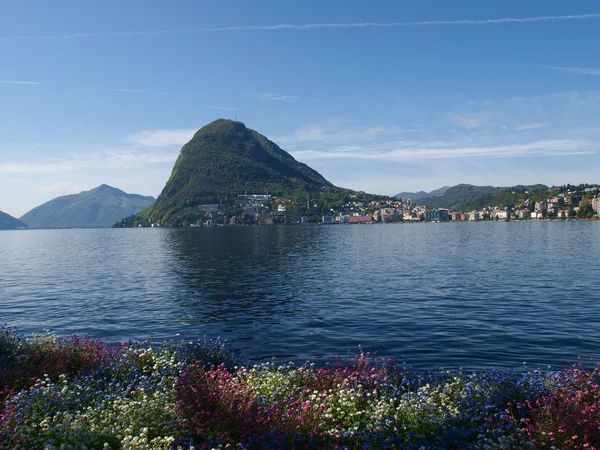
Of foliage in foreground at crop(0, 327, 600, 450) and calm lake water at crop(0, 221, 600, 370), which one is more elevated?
foliage in foreground at crop(0, 327, 600, 450)

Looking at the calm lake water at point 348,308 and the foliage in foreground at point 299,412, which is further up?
the foliage in foreground at point 299,412

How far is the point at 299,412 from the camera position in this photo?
1052cm

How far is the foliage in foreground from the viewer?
31.0 feet

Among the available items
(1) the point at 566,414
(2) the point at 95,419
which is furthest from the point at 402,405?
(2) the point at 95,419

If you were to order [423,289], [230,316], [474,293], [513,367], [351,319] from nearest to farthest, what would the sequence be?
[513,367], [351,319], [230,316], [474,293], [423,289]

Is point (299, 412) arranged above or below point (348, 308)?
above

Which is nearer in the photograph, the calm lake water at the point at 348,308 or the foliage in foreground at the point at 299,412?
the foliage in foreground at the point at 299,412

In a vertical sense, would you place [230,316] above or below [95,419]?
below

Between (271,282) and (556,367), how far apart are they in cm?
2819

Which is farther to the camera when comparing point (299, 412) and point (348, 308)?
point (348, 308)

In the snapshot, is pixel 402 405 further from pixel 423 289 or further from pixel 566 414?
pixel 423 289

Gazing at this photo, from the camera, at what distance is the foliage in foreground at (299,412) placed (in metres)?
9.46

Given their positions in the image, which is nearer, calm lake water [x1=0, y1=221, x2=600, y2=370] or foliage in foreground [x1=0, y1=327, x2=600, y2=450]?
foliage in foreground [x1=0, y1=327, x2=600, y2=450]

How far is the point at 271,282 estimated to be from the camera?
42.6 metres
